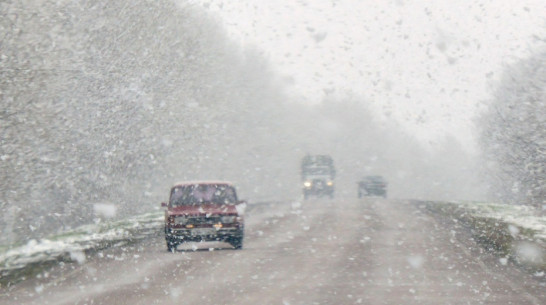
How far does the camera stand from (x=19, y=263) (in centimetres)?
1535

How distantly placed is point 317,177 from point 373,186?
6133 millimetres

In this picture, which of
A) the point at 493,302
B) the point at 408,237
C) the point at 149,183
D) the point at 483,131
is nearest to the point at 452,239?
the point at 408,237

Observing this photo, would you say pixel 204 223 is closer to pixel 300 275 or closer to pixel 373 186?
pixel 300 275

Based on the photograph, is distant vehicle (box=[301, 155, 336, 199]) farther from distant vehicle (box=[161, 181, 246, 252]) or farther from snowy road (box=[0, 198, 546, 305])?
distant vehicle (box=[161, 181, 246, 252])

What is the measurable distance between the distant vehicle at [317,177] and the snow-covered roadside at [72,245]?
1148 inches

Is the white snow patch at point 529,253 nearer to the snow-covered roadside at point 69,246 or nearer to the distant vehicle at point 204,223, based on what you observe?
the distant vehicle at point 204,223

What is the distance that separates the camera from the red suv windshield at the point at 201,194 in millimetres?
19516

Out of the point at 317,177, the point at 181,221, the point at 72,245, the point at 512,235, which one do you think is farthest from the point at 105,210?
the point at 512,235

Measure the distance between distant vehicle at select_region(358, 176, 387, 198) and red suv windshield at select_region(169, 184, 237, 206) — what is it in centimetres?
3964

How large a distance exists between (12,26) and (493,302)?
20.0 m

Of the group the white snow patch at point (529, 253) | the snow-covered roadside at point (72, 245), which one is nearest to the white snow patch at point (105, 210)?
the snow-covered roadside at point (72, 245)

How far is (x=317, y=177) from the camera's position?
2148 inches

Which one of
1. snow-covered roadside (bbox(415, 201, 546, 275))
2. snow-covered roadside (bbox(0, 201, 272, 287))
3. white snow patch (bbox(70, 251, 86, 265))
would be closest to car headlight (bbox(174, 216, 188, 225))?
snow-covered roadside (bbox(0, 201, 272, 287))

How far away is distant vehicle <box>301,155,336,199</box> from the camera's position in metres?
54.6
